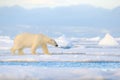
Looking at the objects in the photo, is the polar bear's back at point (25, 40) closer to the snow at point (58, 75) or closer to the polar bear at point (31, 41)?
the polar bear at point (31, 41)

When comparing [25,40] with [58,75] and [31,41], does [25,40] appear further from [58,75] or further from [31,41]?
[58,75]

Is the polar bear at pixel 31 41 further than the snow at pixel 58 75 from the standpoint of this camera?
Yes

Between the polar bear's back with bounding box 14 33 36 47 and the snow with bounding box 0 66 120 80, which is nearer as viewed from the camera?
the snow with bounding box 0 66 120 80

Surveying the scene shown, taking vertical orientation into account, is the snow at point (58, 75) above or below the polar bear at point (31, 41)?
below

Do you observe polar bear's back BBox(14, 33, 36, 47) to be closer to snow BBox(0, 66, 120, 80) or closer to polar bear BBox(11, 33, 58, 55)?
polar bear BBox(11, 33, 58, 55)

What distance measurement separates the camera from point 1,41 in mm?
10469

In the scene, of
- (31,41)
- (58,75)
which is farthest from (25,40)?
(58,75)

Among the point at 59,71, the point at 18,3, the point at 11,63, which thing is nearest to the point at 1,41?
the point at 18,3

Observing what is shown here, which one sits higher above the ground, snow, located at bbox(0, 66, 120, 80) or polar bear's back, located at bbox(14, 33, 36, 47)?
polar bear's back, located at bbox(14, 33, 36, 47)

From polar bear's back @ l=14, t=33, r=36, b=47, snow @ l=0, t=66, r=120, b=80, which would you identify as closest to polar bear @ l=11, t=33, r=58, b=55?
polar bear's back @ l=14, t=33, r=36, b=47

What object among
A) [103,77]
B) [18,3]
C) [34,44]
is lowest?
[103,77]

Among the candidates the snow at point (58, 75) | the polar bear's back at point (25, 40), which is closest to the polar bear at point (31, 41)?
the polar bear's back at point (25, 40)

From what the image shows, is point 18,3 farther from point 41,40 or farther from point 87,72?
point 87,72

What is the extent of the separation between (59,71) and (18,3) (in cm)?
552
